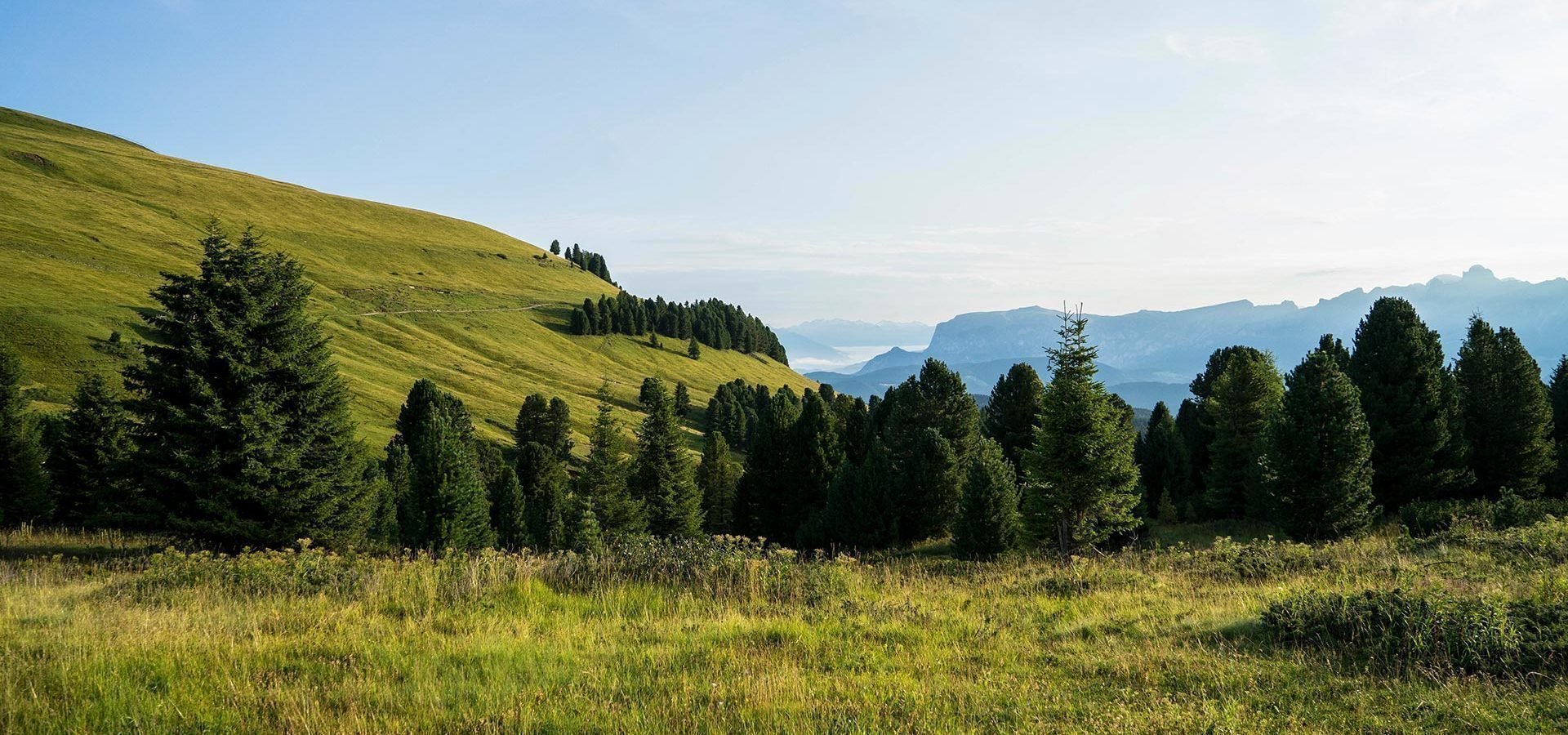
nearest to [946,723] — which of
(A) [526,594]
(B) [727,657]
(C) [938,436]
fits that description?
(B) [727,657]

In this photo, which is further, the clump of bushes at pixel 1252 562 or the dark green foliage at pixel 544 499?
the dark green foliage at pixel 544 499

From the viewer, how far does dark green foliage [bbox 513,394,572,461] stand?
8800 centimetres

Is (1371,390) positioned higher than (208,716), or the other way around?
(1371,390)

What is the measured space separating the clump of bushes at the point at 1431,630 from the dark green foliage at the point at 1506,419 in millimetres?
42236

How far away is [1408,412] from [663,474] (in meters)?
45.9

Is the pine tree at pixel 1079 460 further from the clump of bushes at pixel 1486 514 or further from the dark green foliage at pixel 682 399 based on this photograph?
the dark green foliage at pixel 682 399

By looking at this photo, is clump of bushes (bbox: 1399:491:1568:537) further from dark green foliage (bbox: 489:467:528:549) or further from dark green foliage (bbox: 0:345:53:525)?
dark green foliage (bbox: 0:345:53:525)

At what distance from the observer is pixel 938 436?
4866cm

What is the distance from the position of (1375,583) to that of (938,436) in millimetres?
36863

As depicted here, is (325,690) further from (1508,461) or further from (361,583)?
(1508,461)

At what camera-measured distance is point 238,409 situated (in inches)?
886

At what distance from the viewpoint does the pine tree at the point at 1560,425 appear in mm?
41281

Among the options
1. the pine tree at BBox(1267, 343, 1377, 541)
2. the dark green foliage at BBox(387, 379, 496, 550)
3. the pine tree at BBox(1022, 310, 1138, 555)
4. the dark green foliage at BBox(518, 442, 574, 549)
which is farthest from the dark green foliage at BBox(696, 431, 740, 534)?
the pine tree at BBox(1267, 343, 1377, 541)

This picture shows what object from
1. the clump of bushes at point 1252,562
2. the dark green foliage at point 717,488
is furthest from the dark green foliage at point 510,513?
the clump of bushes at point 1252,562
